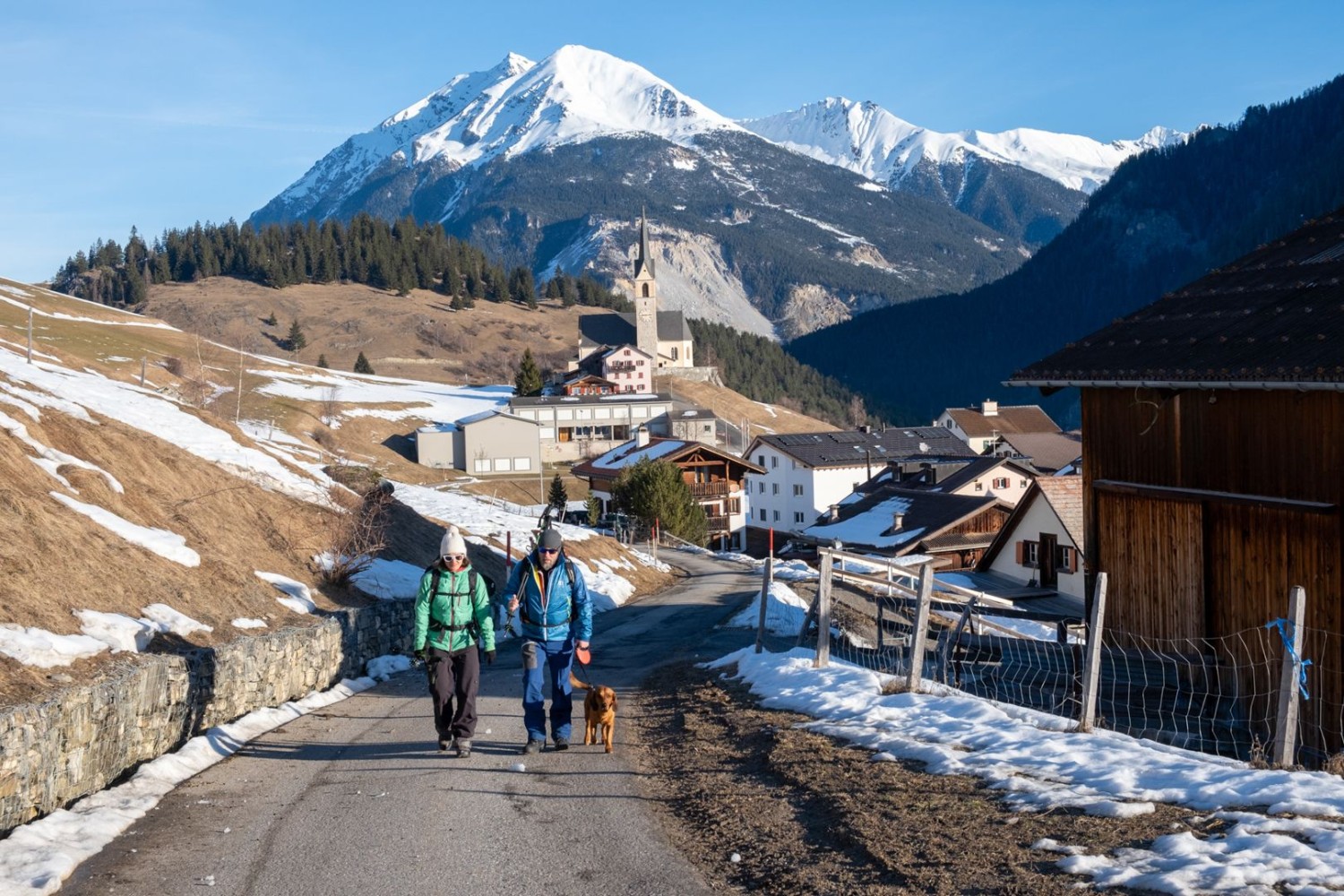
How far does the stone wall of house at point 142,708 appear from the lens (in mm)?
7844

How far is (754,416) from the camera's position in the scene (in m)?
145

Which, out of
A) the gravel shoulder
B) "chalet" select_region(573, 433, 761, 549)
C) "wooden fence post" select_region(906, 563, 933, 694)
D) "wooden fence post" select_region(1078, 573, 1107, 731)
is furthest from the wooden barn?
"chalet" select_region(573, 433, 761, 549)

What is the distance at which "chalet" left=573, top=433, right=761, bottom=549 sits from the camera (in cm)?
7394

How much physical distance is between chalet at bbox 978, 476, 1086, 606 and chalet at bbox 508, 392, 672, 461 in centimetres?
7875

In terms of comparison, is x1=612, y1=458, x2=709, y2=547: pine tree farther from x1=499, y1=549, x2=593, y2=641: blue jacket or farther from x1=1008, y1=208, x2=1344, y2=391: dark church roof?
x1=499, y1=549, x2=593, y2=641: blue jacket

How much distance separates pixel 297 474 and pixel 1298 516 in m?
18.5

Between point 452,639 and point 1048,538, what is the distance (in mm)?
27845

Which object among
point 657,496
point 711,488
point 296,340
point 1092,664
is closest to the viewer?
point 1092,664

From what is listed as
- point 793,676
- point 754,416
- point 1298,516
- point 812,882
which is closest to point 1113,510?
point 1298,516

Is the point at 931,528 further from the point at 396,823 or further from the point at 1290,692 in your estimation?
the point at 396,823

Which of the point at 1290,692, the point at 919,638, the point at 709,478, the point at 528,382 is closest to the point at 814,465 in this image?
the point at 709,478

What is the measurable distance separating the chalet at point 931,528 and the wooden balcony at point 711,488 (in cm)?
1614

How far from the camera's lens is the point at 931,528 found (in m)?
52.1

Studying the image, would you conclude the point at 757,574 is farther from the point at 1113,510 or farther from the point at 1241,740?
the point at 1241,740
